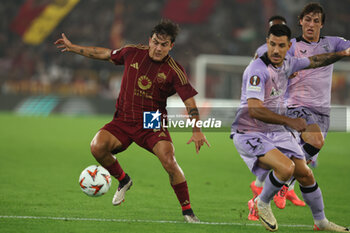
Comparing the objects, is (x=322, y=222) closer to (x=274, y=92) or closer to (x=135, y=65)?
(x=274, y=92)

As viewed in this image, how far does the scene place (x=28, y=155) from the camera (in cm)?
1114

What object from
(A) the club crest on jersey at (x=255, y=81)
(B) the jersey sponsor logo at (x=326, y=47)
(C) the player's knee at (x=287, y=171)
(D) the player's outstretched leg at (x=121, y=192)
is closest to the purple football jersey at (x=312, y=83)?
(B) the jersey sponsor logo at (x=326, y=47)

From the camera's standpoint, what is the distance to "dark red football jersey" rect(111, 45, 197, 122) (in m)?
5.92

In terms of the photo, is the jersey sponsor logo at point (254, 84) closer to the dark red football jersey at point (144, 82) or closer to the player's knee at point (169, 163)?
the dark red football jersey at point (144, 82)

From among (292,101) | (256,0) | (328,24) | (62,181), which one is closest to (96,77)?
(256,0)

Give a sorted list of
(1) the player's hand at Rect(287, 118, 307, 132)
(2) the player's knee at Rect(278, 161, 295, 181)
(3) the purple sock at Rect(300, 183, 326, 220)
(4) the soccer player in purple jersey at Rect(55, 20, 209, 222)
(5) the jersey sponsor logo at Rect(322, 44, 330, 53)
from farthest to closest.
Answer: (5) the jersey sponsor logo at Rect(322, 44, 330, 53) → (4) the soccer player in purple jersey at Rect(55, 20, 209, 222) → (3) the purple sock at Rect(300, 183, 326, 220) → (2) the player's knee at Rect(278, 161, 295, 181) → (1) the player's hand at Rect(287, 118, 307, 132)

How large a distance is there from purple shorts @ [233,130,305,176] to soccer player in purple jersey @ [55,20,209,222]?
0.61 meters

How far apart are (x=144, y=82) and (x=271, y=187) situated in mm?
1713

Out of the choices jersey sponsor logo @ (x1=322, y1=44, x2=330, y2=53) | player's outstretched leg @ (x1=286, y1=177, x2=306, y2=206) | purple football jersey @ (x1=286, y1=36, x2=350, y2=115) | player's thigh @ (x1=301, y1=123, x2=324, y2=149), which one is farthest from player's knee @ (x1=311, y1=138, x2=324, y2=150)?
jersey sponsor logo @ (x1=322, y1=44, x2=330, y2=53)

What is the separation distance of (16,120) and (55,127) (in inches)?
101

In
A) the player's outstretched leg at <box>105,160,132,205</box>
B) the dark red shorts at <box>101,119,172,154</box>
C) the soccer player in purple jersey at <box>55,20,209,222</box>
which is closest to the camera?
the soccer player in purple jersey at <box>55,20,209,222</box>

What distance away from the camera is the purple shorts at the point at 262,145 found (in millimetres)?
5230

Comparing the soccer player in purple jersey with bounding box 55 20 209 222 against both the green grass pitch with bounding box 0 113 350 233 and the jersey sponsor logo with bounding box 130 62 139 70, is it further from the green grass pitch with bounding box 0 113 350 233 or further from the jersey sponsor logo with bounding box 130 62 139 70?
the green grass pitch with bounding box 0 113 350 233

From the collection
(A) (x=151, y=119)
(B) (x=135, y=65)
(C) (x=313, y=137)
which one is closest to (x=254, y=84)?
(A) (x=151, y=119)
